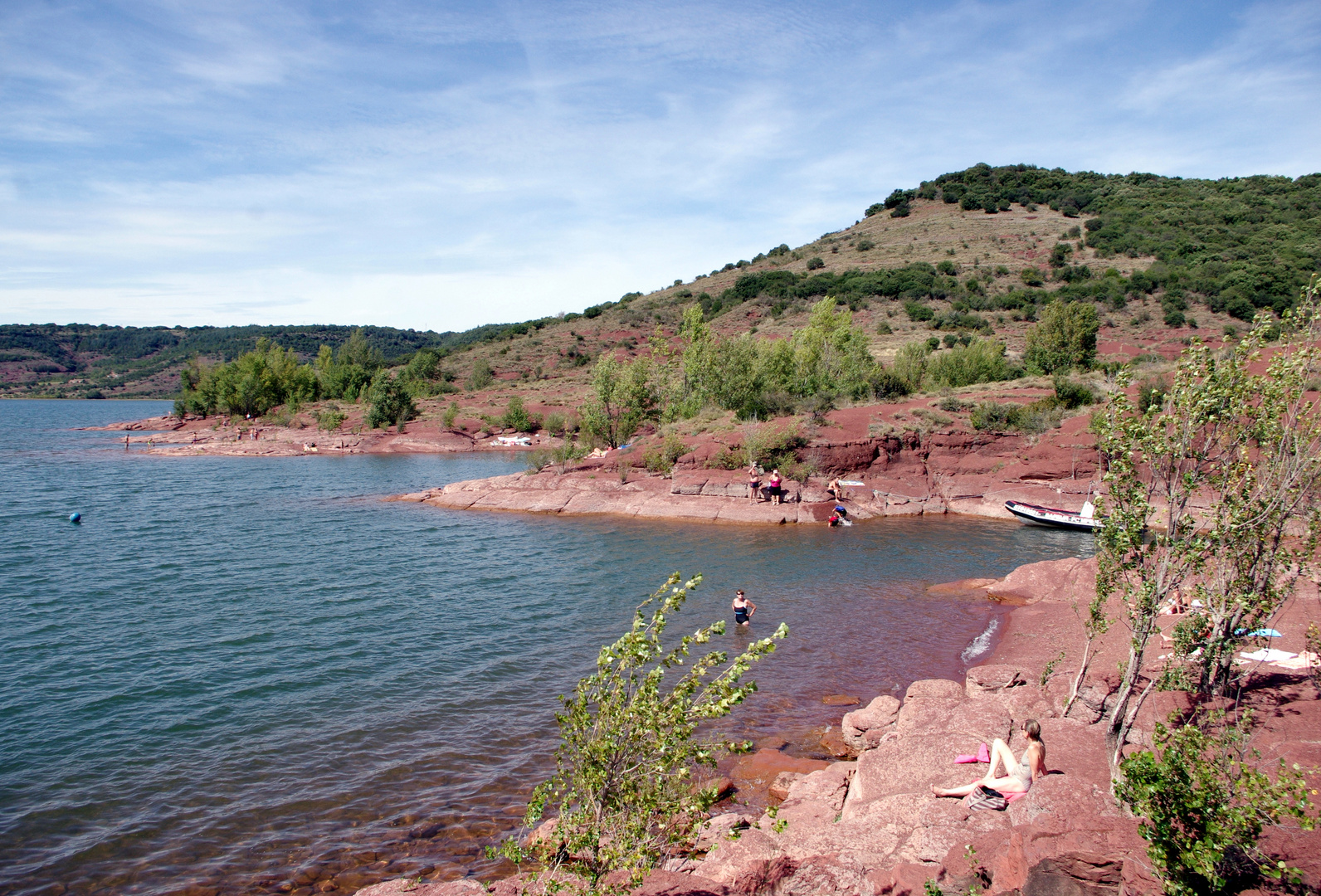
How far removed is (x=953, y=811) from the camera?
30.6ft

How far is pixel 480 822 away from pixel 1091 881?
28.8 ft

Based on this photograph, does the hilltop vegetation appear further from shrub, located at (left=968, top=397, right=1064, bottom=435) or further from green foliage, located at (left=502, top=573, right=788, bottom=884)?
green foliage, located at (left=502, top=573, right=788, bottom=884)

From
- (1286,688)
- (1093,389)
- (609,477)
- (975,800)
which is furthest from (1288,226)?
(975,800)

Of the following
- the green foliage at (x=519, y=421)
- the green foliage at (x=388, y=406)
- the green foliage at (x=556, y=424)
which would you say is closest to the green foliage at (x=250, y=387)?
the green foliage at (x=388, y=406)

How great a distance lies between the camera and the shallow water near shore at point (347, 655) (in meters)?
11.5

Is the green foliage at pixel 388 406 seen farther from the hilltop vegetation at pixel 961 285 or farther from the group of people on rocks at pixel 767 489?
the group of people on rocks at pixel 767 489

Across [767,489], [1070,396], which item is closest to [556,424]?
[767,489]

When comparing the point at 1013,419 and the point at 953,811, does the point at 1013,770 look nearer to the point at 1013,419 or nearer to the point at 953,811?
the point at 953,811

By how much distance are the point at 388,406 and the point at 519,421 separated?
50.2ft

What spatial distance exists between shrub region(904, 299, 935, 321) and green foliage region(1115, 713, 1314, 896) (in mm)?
80719

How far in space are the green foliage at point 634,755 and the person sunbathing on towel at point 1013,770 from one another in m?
5.37

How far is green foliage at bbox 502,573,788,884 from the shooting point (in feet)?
20.1

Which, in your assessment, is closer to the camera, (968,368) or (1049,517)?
(1049,517)

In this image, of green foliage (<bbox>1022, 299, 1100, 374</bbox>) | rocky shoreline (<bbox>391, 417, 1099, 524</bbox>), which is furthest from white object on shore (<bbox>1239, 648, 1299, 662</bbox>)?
green foliage (<bbox>1022, 299, 1100, 374</bbox>)
